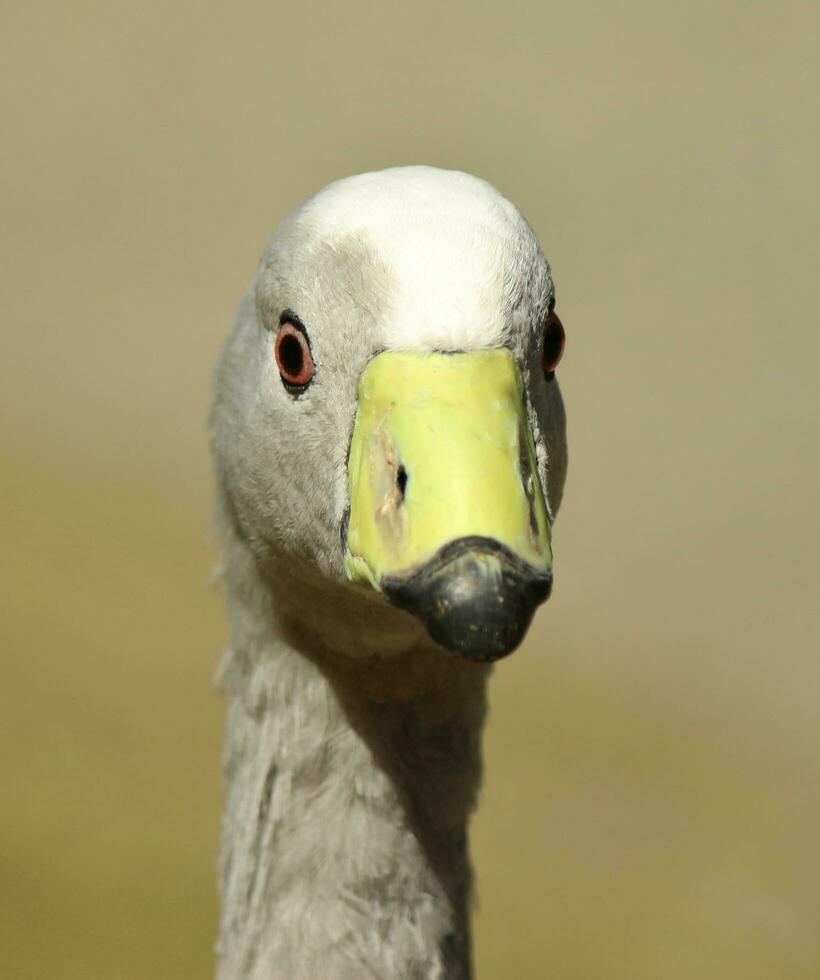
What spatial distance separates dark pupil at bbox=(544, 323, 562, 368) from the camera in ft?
7.86

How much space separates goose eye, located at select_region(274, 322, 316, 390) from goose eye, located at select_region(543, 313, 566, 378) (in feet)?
1.25

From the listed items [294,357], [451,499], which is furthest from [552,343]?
[451,499]

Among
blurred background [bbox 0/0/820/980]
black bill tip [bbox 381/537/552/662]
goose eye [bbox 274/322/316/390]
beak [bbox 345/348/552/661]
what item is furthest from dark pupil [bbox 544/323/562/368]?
blurred background [bbox 0/0/820/980]

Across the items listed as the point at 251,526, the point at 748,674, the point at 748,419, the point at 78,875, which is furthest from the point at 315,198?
the point at 748,419

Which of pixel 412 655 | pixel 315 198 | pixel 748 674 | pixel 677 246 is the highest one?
pixel 677 246

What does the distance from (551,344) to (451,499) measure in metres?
0.57

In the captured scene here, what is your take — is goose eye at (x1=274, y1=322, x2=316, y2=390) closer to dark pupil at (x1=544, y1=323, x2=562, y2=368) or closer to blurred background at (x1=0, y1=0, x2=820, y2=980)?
dark pupil at (x1=544, y1=323, x2=562, y2=368)

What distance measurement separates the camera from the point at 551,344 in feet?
7.93

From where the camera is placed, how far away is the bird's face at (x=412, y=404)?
6.25 ft

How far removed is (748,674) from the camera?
7.02m

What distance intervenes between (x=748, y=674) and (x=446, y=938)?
14.9 feet

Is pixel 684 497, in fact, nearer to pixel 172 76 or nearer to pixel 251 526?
pixel 172 76

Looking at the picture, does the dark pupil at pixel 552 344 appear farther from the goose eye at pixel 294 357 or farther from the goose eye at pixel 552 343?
the goose eye at pixel 294 357

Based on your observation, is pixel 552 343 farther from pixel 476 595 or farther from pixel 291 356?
pixel 476 595
